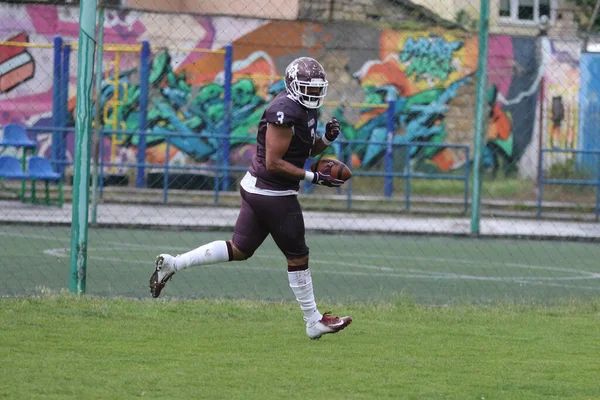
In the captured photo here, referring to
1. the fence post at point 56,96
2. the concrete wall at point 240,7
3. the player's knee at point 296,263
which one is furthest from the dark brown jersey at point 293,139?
the concrete wall at point 240,7

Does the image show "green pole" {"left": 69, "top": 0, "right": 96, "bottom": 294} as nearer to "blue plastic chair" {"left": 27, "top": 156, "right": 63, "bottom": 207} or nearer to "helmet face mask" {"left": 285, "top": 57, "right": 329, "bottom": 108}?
"helmet face mask" {"left": 285, "top": 57, "right": 329, "bottom": 108}

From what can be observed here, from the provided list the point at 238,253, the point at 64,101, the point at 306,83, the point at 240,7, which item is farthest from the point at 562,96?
the point at 306,83

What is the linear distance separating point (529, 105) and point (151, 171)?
413 inches

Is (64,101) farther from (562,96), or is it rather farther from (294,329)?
(294,329)

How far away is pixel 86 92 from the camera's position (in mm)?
9969

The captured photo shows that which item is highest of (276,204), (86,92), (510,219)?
(86,92)

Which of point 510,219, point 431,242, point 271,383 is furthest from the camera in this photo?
point 510,219

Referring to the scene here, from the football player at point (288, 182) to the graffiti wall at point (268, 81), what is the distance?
Answer: 674 inches

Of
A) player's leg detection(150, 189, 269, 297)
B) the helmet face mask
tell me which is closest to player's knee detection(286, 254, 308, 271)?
player's leg detection(150, 189, 269, 297)

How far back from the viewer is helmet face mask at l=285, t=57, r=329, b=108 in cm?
802

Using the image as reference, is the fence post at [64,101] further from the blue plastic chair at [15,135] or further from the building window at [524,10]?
the building window at [524,10]

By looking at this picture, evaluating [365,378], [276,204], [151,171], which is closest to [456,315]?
[276,204]

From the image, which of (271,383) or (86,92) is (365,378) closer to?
(271,383)

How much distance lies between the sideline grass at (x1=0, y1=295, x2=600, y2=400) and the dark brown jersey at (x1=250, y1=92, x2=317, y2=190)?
1.09m
